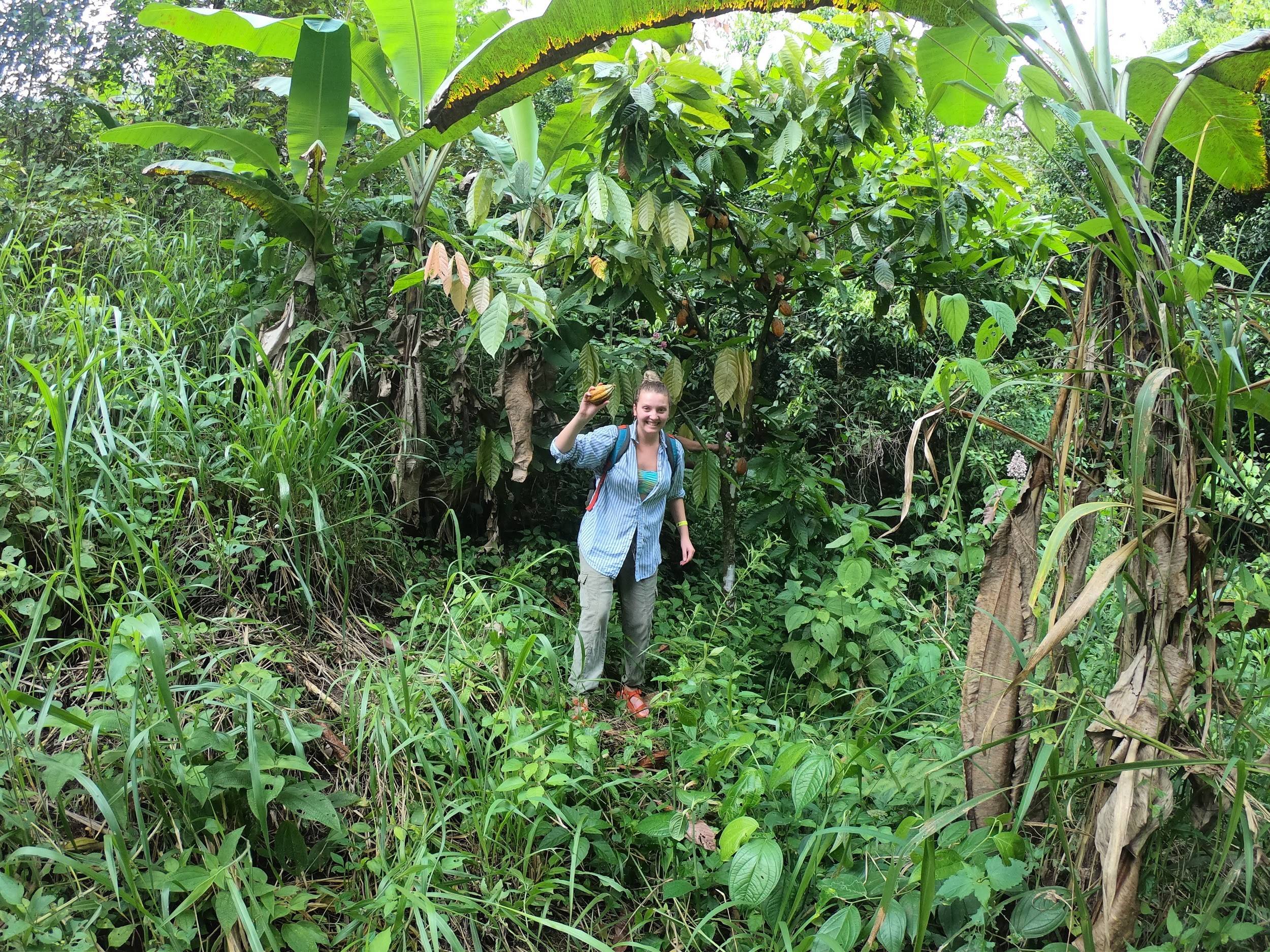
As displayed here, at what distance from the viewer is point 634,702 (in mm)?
3318

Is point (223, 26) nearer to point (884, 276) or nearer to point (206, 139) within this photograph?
point (206, 139)

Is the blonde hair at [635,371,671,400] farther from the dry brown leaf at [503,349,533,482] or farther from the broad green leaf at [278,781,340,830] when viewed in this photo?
the broad green leaf at [278,781,340,830]

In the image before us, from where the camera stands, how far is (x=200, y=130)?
3.58m

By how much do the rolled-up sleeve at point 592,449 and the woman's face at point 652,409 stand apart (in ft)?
0.46

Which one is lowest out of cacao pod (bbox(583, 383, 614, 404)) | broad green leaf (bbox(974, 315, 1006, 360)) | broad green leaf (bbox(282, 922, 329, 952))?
broad green leaf (bbox(282, 922, 329, 952))

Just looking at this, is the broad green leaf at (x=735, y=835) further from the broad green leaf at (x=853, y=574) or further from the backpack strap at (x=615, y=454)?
the backpack strap at (x=615, y=454)

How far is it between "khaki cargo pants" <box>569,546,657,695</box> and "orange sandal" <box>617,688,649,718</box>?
13 cm

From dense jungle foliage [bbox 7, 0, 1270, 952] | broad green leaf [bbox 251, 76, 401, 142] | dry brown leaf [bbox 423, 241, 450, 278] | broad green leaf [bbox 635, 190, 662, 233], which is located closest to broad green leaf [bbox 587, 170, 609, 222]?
dense jungle foliage [bbox 7, 0, 1270, 952]

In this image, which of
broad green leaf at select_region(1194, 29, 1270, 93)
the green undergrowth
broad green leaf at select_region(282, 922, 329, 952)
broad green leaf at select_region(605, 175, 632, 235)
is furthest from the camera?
broad green leaf at select_region(605, 175, 632, 235)

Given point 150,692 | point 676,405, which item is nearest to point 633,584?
point 676,405

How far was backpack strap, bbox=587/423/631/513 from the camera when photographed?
139 inches

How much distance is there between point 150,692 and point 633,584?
73.8 inches

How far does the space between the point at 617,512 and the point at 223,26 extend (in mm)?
2675

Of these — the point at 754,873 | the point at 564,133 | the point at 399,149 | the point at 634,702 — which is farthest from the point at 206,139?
the point at 754,873
